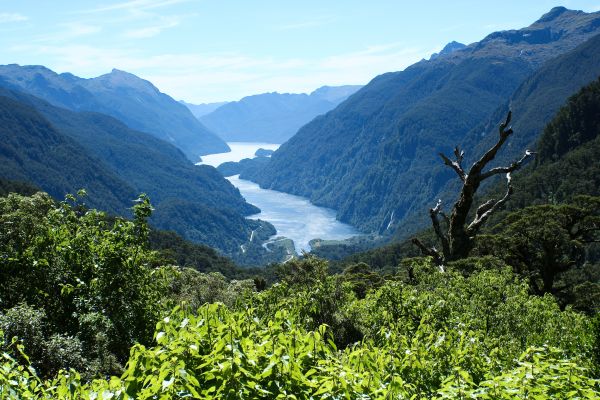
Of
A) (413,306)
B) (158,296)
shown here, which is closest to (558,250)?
(413,306)

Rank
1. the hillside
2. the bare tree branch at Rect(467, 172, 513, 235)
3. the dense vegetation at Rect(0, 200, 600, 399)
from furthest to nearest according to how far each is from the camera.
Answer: the hillside, the bare tree branch at Rect(467, 172, 513, 235), the dense vegetation at Rect(0, 200, 600, 399)

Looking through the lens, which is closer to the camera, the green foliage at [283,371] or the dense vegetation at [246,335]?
the green foliage at [283,371]

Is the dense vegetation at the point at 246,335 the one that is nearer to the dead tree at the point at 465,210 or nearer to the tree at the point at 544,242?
the dead tree at the point at 465,210

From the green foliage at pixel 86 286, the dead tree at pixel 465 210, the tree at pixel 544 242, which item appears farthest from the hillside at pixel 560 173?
the green foliage at pixel 86 286

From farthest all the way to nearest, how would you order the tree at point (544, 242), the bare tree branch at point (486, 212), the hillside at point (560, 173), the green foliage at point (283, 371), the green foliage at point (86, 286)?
the hillside at point (560, 173) → the tree at point (544, 242) → the bare tree branch at point (486, 212) → the green foliage at point (86, 286) → the green foliage at point (283, 371)

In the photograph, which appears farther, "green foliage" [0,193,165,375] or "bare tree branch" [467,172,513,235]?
"bare tree branch" [467,172,513,235]

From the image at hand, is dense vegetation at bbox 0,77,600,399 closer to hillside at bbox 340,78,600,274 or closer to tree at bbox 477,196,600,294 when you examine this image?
tree at bbox 477,196,600,294

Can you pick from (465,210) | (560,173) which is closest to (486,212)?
(465,210)

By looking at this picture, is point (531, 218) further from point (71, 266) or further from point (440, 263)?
point (71, 266)

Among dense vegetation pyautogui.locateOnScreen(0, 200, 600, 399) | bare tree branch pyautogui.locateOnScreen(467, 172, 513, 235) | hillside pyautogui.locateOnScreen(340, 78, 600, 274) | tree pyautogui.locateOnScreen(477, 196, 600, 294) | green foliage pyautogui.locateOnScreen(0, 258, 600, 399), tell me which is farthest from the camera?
hillside pyautogui.locateOnScreen(340, 78, 600, 274)

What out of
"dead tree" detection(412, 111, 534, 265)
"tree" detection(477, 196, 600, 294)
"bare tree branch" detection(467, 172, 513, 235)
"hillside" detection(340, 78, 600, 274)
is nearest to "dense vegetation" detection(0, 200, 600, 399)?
"bare tree branch" detection(467, 172, 513, 235)

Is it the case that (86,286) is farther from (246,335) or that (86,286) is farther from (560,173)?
(560,173)

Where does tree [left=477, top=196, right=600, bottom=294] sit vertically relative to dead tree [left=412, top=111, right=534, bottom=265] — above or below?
below

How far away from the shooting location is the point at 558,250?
41062mm
